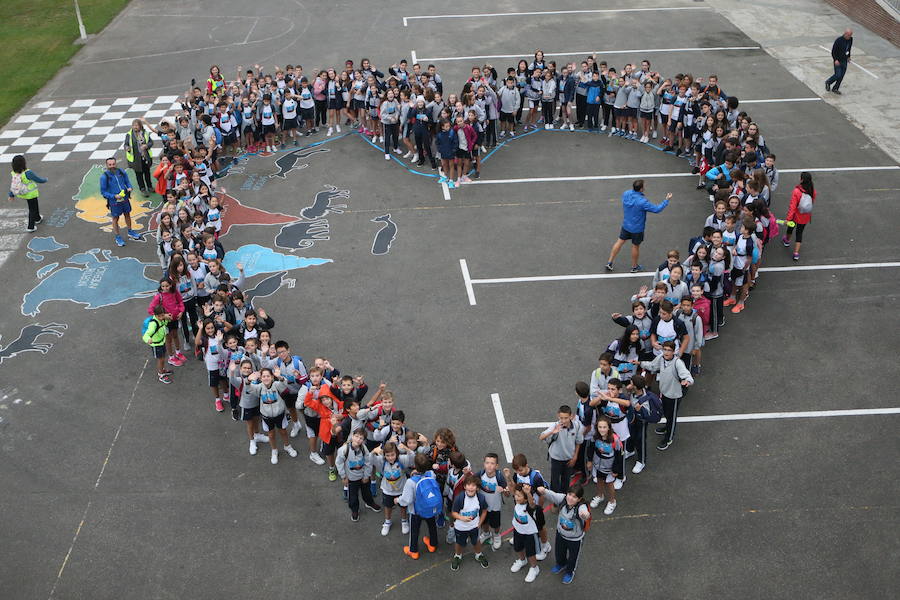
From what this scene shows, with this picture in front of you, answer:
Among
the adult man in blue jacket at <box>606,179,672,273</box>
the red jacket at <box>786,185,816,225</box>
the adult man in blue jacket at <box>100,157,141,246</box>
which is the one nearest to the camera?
the adult man in blue jacket at <box>606,179,672,273</box>

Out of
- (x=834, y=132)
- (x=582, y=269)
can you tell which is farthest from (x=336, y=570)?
(x=834, y=132)

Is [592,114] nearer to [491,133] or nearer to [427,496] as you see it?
[491,133]

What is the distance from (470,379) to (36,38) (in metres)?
22.4

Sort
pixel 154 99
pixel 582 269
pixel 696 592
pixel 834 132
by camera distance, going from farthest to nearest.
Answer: pixel 154 99 → pixel 834 132 → pixel 582 269 → pixel 696 592

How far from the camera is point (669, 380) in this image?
36.4 feet

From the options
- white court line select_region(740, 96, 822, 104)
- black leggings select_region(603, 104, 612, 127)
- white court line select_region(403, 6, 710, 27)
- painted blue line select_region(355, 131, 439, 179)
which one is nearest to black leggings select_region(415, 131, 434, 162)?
painted blue line select_region(355, 131, 439, 179)

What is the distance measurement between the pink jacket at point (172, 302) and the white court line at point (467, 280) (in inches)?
189

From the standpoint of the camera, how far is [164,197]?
59.9ft

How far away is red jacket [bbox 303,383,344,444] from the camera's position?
423 inches

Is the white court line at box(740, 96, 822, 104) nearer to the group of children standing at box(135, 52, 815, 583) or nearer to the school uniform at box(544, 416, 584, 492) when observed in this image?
the group of children standing at box(135, 52, 815, 583)

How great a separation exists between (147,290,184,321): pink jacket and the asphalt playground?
3.46ft

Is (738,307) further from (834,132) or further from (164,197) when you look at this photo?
(164,197)

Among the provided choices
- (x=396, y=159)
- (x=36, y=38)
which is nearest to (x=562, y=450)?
(x=396, y=159)

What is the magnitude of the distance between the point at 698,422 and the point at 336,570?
18.0 ft
